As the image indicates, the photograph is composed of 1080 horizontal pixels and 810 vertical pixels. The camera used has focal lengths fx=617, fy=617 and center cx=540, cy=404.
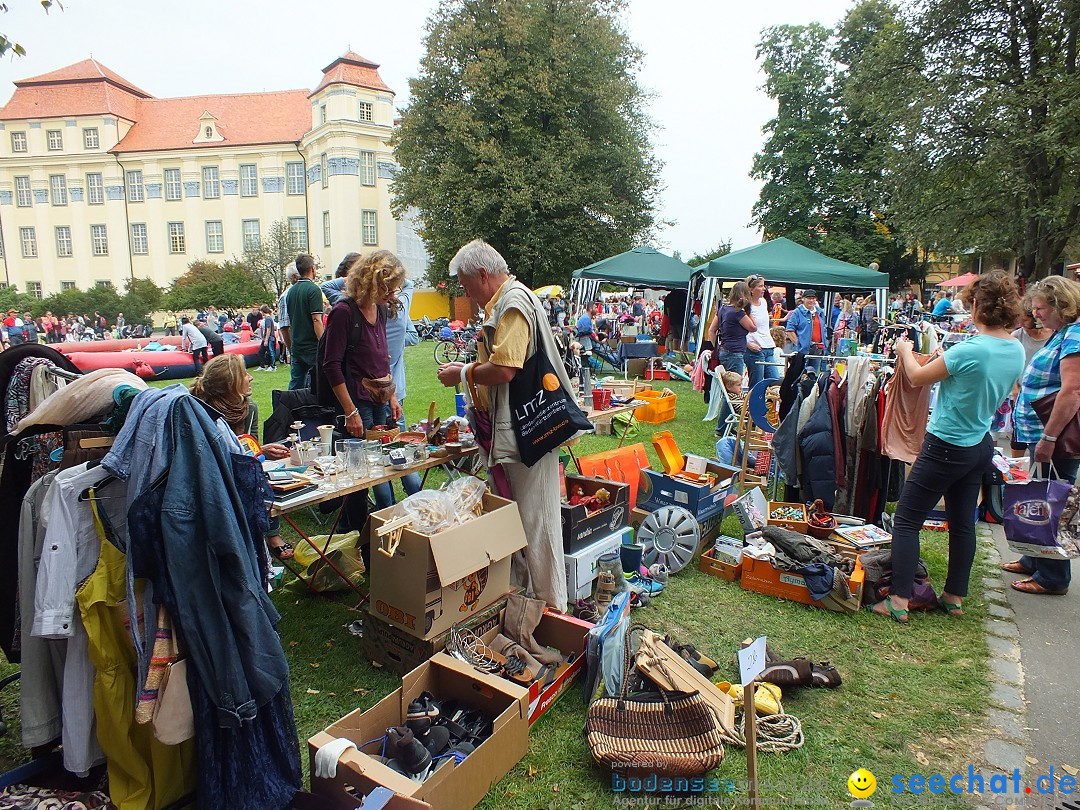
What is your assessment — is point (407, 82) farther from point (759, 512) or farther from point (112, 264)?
point (112, 264)

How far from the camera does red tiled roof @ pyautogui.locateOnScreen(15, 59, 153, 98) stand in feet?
147

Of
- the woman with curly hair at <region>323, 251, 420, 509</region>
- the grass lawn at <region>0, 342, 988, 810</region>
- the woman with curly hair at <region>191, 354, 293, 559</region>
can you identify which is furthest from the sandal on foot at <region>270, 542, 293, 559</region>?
the woman with curly hair at <region>191, 354, 293, 559</region>

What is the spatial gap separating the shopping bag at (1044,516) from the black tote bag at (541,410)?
8.27ft

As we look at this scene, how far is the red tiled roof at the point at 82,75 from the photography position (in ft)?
147

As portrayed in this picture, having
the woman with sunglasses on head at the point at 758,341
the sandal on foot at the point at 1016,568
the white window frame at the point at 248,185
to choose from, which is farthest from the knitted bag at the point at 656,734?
the white window frame at the point at 248,185

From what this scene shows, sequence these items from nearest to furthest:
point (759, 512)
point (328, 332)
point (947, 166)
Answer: point (328, 332)
point (759, 512)
point (947, 166)

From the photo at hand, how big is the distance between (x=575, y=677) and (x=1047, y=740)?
77.3 inches

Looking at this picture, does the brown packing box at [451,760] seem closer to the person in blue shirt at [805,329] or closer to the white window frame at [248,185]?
the person in blue shirt at [805,329]

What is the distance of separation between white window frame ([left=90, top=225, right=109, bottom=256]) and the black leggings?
53.9m

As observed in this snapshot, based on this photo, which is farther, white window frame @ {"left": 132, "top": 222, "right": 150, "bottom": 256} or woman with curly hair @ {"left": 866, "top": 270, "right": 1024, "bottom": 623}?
white window frame @ {"left": 132, "top": 222, "right": 150, "bottom": 256}

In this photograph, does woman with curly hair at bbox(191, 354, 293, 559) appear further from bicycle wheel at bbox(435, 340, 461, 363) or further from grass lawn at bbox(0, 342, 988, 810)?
bicycle wheel at bbox(435, 340, 461, 363)

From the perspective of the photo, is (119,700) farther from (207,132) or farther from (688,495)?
(207,132)

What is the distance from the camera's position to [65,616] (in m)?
1.83

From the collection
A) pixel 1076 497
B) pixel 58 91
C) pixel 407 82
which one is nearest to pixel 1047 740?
pixel 1076 497
